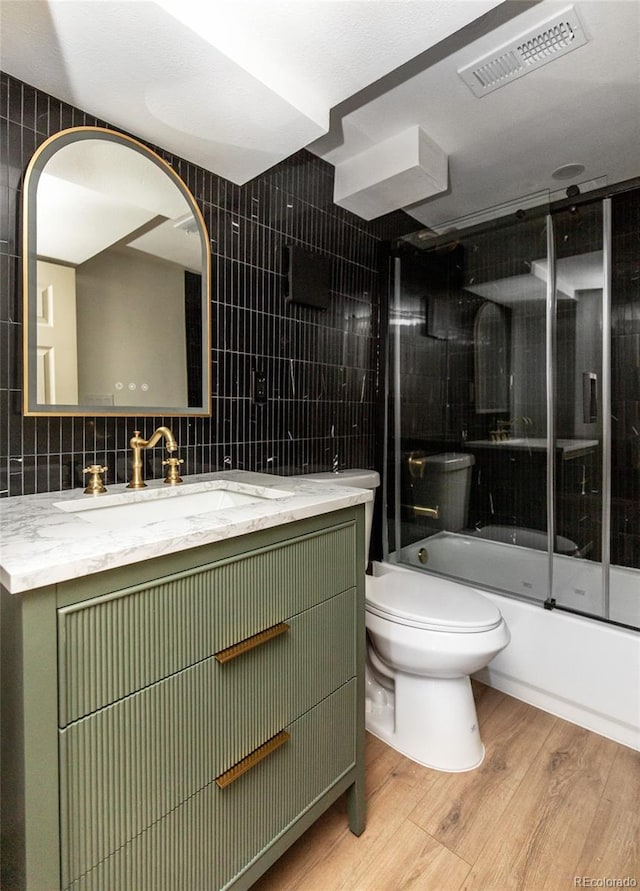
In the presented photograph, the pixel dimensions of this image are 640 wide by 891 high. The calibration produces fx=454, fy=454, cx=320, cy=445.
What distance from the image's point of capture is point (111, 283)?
1320 mm

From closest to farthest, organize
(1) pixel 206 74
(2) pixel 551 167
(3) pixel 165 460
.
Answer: (1) pixel 206 74 → (3) pixel 165 460 → (2) pixel 551 167

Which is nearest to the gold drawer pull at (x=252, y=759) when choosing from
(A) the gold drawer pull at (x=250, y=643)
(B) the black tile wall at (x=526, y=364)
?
(A) the gold drawer pull at (x=250, y=643)

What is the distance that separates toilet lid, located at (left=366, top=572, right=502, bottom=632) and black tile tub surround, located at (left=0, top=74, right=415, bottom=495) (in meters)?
0.62

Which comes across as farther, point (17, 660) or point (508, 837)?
point (508, 837)

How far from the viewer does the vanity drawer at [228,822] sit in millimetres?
729

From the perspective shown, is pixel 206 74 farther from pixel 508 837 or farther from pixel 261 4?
pixel 508 837

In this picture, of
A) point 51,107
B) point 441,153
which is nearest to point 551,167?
point 441,153

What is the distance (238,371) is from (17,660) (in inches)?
47.0

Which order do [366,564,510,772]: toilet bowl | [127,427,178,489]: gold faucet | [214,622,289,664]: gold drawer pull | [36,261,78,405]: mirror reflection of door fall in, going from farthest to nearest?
1. [366,564,510,772]: toilet bowl
2. [127,427,178,489]: gold faucet
3. [36,261,78,405]: mirror reflection of door
4. [214,622,289,664]: gold drawer pull

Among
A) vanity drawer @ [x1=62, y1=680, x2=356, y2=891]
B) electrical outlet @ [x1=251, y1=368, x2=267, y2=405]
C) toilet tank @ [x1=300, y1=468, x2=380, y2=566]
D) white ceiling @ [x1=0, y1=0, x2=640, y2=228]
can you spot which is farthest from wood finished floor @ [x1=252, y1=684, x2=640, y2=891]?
white ceiling @ [x1=0, y1=0, x2=640, y2=228]

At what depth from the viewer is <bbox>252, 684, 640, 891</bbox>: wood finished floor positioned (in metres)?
1.10

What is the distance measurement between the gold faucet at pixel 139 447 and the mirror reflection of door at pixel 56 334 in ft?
0.64

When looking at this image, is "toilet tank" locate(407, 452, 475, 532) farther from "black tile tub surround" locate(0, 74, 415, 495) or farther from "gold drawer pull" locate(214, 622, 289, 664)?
"gold drawer pull" locate(214, 622, 289, 664)

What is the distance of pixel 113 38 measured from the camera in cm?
106
